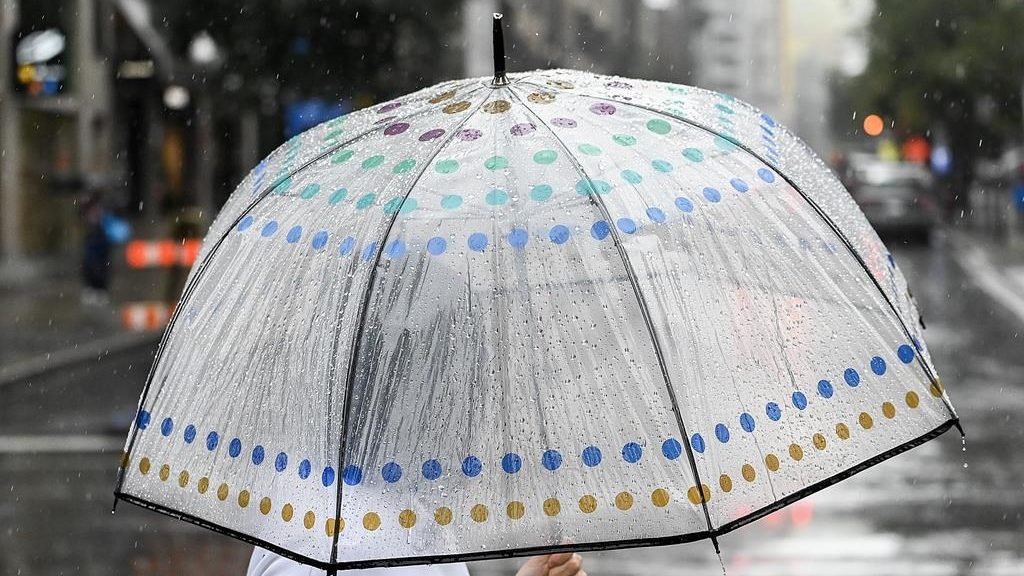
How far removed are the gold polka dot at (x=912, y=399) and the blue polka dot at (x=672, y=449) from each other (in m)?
0.48

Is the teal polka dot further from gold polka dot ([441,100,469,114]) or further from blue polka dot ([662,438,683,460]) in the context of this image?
blue polka dot ([662,438,683,460])

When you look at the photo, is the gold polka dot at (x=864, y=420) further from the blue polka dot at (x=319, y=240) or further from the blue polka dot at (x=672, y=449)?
the blue polka dot at (x=319, y=240)

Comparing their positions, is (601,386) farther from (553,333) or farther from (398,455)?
(398,455)

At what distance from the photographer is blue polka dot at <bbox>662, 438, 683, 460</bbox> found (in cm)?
288

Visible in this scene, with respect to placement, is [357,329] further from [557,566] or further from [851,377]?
[851,377]

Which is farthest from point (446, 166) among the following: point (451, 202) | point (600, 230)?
point (600, 230)

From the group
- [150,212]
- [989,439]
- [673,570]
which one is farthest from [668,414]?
[150,212]

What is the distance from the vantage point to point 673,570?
27.2 feet

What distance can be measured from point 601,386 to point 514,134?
0.49m

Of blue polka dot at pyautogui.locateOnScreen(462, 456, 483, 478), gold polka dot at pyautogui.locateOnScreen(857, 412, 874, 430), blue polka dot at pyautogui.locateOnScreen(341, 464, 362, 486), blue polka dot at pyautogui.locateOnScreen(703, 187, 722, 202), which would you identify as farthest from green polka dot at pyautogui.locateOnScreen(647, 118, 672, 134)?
blue polka dot at pyautogui.locateOnScreen(341, 464, 362, 486)

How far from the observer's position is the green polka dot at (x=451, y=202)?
299 centimetres

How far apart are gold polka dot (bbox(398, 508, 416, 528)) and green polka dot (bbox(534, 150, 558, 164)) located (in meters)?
0.65

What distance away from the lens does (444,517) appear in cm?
286

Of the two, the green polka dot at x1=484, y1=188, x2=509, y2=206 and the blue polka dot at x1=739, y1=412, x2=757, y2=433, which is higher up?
the green polka dot at x1=484, y1=188, x2=509, y2=206
